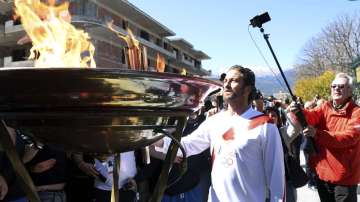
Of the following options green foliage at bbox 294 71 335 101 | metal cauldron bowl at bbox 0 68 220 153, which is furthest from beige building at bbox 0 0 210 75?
metal cauldron bowl at bbox 0 68 220 153

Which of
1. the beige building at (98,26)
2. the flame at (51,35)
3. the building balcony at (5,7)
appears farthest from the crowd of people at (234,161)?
the building balcony at (5,7)

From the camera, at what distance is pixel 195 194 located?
5.41 meters

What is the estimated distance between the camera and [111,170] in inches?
163

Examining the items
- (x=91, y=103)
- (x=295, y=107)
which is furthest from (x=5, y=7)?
(x=91, y=103)

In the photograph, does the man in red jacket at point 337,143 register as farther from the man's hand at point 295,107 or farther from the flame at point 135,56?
the flame at point 135,56

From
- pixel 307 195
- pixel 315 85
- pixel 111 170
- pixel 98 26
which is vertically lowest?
pixel 307 195

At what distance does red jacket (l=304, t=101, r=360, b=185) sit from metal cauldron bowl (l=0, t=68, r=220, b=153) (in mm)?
2971

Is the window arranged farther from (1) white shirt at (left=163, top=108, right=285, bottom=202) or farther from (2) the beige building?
(1) white shirt at (left=163, top=108, right=285, bottom=202)

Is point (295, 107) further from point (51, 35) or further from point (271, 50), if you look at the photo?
point (51, 35)

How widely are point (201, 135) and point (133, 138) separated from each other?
1747 millimetres

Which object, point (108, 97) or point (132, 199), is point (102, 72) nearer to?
point (108, 97)

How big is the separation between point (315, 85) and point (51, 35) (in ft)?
180

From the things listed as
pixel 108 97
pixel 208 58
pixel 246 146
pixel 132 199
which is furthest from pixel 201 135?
pixel 208 58

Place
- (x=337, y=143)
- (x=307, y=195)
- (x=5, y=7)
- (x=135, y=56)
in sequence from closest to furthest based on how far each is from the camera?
1. (x=135, y=56)
2. (x=337, y=143)
3. (x=307, y=195)
4. (x=5, y=7)
